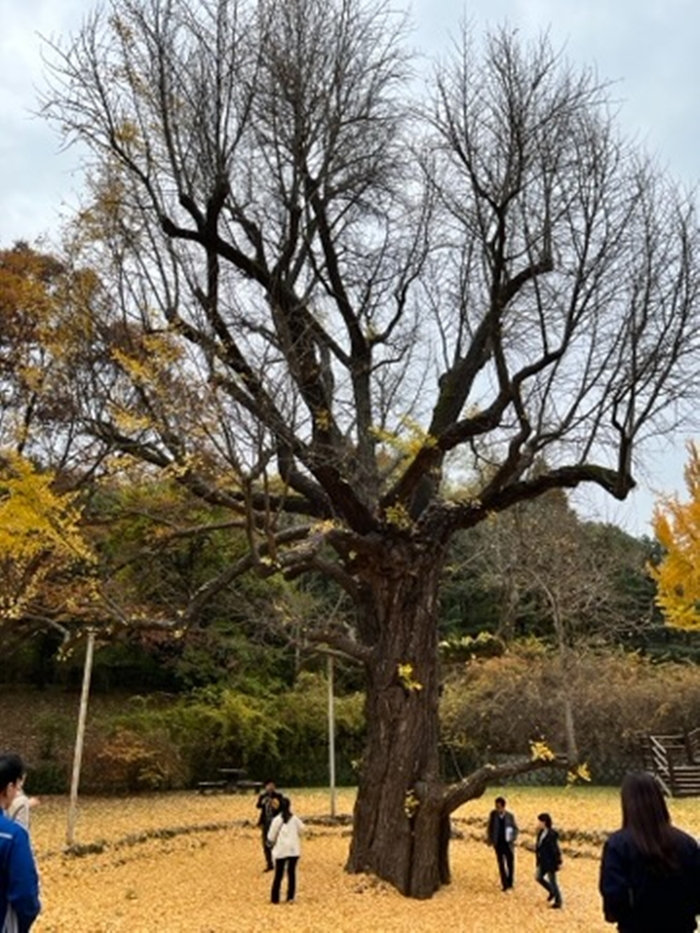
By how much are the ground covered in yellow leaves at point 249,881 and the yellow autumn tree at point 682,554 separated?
6.09 meters

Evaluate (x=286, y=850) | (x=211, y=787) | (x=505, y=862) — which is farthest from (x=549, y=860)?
(x=211, y=787)

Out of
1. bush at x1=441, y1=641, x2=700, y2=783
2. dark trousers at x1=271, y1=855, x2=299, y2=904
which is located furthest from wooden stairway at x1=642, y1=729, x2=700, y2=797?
dark trousers at x1=271, y1=855, x2=299, y2=904

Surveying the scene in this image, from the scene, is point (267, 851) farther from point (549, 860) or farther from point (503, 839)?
point (549, 860)

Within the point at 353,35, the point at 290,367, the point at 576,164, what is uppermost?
the point at 353,35

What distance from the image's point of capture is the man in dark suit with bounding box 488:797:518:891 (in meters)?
9.66

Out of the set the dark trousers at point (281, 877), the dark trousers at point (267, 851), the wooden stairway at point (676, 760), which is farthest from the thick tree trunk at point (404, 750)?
the wooden stairway at point (676, 760)

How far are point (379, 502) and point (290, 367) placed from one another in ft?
7.43

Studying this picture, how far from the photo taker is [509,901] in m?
9.26

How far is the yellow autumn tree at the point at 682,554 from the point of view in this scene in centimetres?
2148

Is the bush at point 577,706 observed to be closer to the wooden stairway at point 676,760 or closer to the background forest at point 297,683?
the background forest at point 297,683

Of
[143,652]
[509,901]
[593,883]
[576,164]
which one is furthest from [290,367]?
[143,652]

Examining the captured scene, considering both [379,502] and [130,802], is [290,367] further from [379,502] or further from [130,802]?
[130,802]

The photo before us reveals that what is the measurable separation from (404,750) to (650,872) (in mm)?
6914

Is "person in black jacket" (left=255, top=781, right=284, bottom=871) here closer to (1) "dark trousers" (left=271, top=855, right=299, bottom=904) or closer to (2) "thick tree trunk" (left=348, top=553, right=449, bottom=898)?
(2) "thick tree trunk" (left=348, top=553, right=449, bottom=898)
